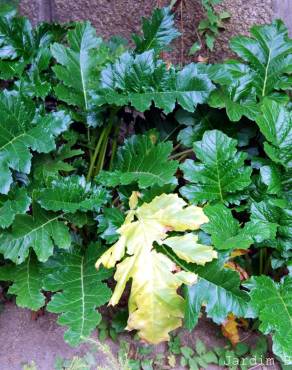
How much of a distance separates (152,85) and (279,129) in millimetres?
558

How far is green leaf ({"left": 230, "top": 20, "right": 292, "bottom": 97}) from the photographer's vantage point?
2014 mm

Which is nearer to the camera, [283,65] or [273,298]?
[273,298]

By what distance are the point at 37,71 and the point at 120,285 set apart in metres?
1.09

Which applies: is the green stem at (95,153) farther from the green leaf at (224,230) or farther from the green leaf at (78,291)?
the green leaf at (224,230)

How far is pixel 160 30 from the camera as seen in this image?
201 centimetres

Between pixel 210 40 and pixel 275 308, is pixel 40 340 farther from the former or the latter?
pixel 210 40

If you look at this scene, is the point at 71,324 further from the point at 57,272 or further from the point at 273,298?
the point at 273,298

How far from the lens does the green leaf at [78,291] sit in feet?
4.98

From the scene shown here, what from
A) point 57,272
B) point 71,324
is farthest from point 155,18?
point 71,324

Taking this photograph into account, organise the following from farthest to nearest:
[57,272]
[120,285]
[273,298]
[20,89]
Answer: [20,89] → [57,272] → [273,298] → [120,285]

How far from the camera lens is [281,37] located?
2.03 m

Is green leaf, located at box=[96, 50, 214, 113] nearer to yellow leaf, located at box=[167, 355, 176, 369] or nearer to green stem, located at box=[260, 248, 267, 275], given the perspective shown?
green stem, located at box=[260, 248, 267, 275]

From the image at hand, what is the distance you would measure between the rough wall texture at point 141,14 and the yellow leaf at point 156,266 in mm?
1080

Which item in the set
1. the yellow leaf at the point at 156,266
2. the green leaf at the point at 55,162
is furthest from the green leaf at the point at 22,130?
the yellow leaf at the point at 156,266
